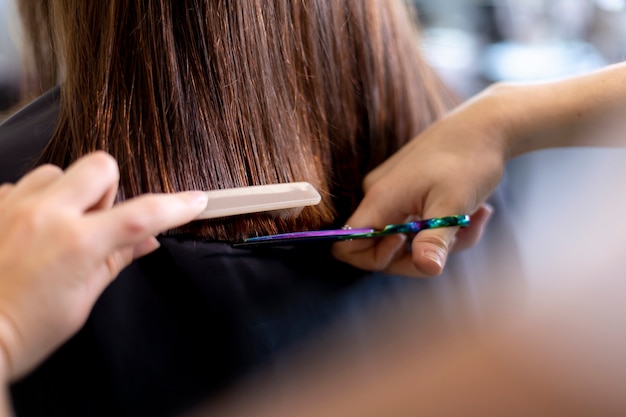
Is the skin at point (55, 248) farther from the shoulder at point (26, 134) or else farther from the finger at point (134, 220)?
the shoulder at point (26, 134)

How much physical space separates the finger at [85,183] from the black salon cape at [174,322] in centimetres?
14

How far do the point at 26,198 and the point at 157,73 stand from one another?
0.60 ft

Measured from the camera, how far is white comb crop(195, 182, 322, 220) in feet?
1.60

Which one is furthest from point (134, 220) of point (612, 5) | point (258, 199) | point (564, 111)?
point (612, 5)

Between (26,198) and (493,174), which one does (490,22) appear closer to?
(493,174)

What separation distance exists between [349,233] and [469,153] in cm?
15

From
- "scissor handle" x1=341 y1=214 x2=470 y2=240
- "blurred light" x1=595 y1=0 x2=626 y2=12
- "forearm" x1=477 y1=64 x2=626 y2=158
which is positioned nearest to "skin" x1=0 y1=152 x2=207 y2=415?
"scissor handle" x1=341 y1=214 x2=470 y2=240

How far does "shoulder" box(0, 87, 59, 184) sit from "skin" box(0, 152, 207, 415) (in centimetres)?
14

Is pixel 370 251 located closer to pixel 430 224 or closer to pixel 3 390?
pixel 430 224

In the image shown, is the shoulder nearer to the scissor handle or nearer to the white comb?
the white comb

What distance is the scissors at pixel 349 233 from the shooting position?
540 mm

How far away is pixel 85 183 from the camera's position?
0.38 m

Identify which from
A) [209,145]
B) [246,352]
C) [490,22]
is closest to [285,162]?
[209,145]

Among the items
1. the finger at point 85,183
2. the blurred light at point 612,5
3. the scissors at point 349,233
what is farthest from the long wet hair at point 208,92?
the blurred light at point 612,5
